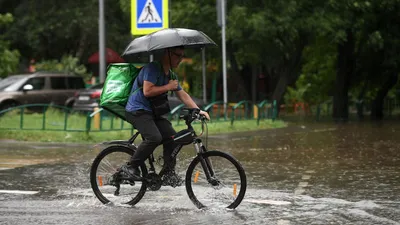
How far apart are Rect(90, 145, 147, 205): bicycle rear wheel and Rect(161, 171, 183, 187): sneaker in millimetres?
229

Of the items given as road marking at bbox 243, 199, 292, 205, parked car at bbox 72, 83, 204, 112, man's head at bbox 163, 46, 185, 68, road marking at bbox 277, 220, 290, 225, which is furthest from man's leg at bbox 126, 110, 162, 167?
parked car at bbox 72, 83, 204, 112

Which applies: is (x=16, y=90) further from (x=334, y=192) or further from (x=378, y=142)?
(x=334, y=192)

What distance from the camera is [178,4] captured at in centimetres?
3088

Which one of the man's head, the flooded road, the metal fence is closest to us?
the flooded road

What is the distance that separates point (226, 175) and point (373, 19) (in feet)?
78.8

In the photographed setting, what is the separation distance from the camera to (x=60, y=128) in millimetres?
19578

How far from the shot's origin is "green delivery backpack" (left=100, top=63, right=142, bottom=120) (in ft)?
29.7

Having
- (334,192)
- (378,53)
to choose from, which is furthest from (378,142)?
(378,53)

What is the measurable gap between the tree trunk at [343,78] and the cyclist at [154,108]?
85.4 ft

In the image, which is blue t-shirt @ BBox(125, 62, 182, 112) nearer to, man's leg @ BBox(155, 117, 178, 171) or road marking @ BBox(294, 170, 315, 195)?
man's leg @ BBox(155, 117, 178, 171)

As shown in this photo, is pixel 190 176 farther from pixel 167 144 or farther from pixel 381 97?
pixel 381 97

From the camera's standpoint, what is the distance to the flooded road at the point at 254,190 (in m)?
8.42

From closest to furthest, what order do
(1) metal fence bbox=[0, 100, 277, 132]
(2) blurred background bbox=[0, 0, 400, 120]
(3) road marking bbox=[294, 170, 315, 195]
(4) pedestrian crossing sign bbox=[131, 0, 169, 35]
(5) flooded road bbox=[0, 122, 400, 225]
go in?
(5) flooded road bbox=[0, 122, 400, 225] < (3) road marking bbox=[294, 170, 315, 195] < (4) pedestrian crossing sign bbox=[131, 0, 169, 35] < (1) metal fence bbox=[0, 100, 277, 132] < (2) blurred background bbox=[0, 0, 400, 120]

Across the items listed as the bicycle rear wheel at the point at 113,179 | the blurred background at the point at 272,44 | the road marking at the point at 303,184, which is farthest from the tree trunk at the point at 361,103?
the bicycle rear wheel at the point at 113,179
